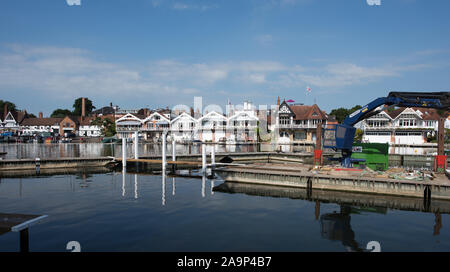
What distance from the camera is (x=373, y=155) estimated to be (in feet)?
96.2

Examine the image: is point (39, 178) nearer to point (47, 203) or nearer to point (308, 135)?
point (47, 203)

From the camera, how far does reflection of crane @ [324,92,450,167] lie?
24.8m

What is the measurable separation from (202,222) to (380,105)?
20.3 meters

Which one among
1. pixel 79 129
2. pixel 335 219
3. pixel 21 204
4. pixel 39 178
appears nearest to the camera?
pixel 335 219

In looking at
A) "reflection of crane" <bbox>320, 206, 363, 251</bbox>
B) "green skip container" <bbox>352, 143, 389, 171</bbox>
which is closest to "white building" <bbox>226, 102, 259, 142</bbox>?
"green skip container" <bbox>352, 143, 389, 171</bbox>

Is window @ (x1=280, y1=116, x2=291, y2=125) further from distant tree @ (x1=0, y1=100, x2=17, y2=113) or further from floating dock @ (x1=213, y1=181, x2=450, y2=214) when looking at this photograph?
distant tree @ (x1=0, y1=100, x2=17, y2=113)

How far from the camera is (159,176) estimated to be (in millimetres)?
31297

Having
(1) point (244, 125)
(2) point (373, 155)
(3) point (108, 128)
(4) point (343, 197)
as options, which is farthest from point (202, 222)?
(3) point (108, 128)

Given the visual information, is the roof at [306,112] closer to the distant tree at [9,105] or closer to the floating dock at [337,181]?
the floating dock at [337,181]

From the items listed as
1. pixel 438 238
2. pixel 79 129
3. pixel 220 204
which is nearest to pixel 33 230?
pixel 220 204

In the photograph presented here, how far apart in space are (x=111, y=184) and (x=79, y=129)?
97969 mm

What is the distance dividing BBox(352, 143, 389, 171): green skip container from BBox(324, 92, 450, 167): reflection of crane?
243 cm

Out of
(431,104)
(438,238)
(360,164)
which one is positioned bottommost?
(438,238)

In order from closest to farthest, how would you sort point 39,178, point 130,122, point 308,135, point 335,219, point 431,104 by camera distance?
1. point 335,219
2. point 431,104
3. point 39,178
4. point 308,135
5. point 130,122
